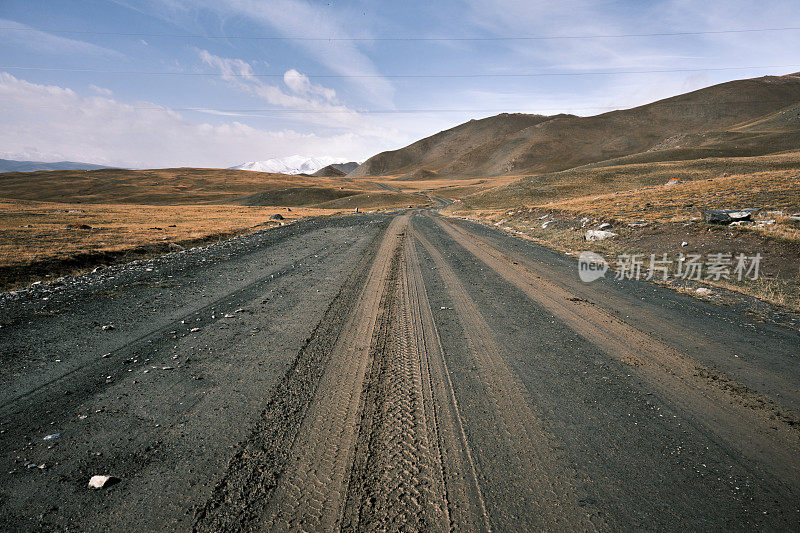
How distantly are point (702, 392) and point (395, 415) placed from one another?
12.7ft

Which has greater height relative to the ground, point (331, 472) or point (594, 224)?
point (594, 224)

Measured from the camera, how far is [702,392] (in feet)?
13.6

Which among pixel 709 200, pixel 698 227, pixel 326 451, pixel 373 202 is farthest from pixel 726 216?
pixel 373 202

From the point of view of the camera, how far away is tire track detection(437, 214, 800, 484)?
325cm

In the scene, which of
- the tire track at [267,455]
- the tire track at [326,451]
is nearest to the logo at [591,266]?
the tire track at [326,451]

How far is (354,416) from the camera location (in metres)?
3.62

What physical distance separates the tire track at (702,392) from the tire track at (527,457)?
1.80 meters

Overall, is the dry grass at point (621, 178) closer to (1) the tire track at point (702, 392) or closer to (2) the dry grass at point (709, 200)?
(2) the dry grass at point (709, 200)

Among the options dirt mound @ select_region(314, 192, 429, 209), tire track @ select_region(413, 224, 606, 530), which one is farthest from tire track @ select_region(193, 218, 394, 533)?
dirt mound @ select_region(314, 192, 429, 209)

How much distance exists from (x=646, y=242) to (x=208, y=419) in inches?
623

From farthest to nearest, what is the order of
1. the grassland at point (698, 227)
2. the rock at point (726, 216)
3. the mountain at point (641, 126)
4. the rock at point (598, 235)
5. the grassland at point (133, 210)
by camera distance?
the mountain at point (641, 126), the rock at point (598, 235), the grassland at point (133, 210), the rock at point (726, 216), the grassland at point (698, 227)

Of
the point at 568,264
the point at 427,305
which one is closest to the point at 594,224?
the point at 568,264

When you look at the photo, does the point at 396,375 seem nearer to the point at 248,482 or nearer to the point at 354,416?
the point at 354,416

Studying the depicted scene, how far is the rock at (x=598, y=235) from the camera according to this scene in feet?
50.4
